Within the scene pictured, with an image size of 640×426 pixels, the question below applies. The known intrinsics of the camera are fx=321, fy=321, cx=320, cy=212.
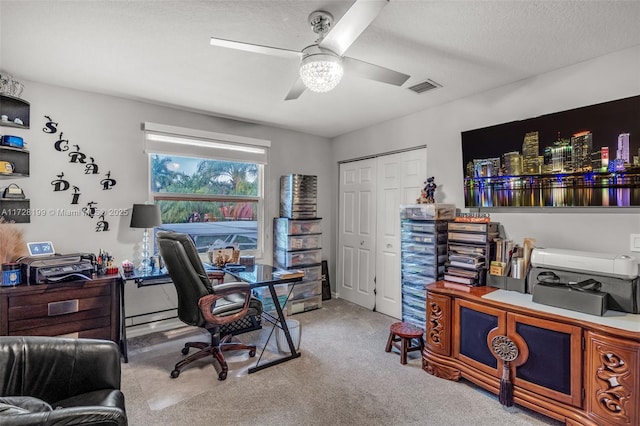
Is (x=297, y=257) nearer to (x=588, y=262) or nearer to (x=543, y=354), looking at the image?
(x=543, y=354)

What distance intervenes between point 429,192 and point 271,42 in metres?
2.09

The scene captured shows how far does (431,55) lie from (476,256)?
5.30 ft

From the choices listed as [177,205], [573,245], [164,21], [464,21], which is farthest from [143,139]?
[573,245]

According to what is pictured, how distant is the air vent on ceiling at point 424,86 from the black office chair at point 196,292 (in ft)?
7.43

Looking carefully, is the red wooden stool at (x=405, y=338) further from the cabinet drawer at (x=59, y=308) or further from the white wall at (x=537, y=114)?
the cabinet drawer at (x=59, y=308)

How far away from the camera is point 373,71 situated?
1912 mm

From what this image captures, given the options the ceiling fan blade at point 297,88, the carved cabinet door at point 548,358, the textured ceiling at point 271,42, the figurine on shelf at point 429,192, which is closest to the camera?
the textured ceiling at point 271,42

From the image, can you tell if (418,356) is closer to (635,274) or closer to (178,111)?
(635,274)

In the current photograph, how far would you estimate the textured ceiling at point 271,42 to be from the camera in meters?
1.79

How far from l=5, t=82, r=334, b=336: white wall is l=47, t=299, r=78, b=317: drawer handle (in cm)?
63

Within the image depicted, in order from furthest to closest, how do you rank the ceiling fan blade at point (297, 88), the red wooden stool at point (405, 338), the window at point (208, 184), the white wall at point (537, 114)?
the window at point (208, 184)
the red wooden stool at point (405, 338)
the white wall at point (537, 114)
the ceiling fan blade at point (297, 88)

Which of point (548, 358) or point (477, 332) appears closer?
point (548, 358)

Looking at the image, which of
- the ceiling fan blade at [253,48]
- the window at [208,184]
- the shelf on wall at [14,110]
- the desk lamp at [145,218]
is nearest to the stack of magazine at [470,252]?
the ceiling fan blade at [253,48]

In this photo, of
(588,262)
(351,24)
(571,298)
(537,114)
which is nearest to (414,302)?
(571,298)
